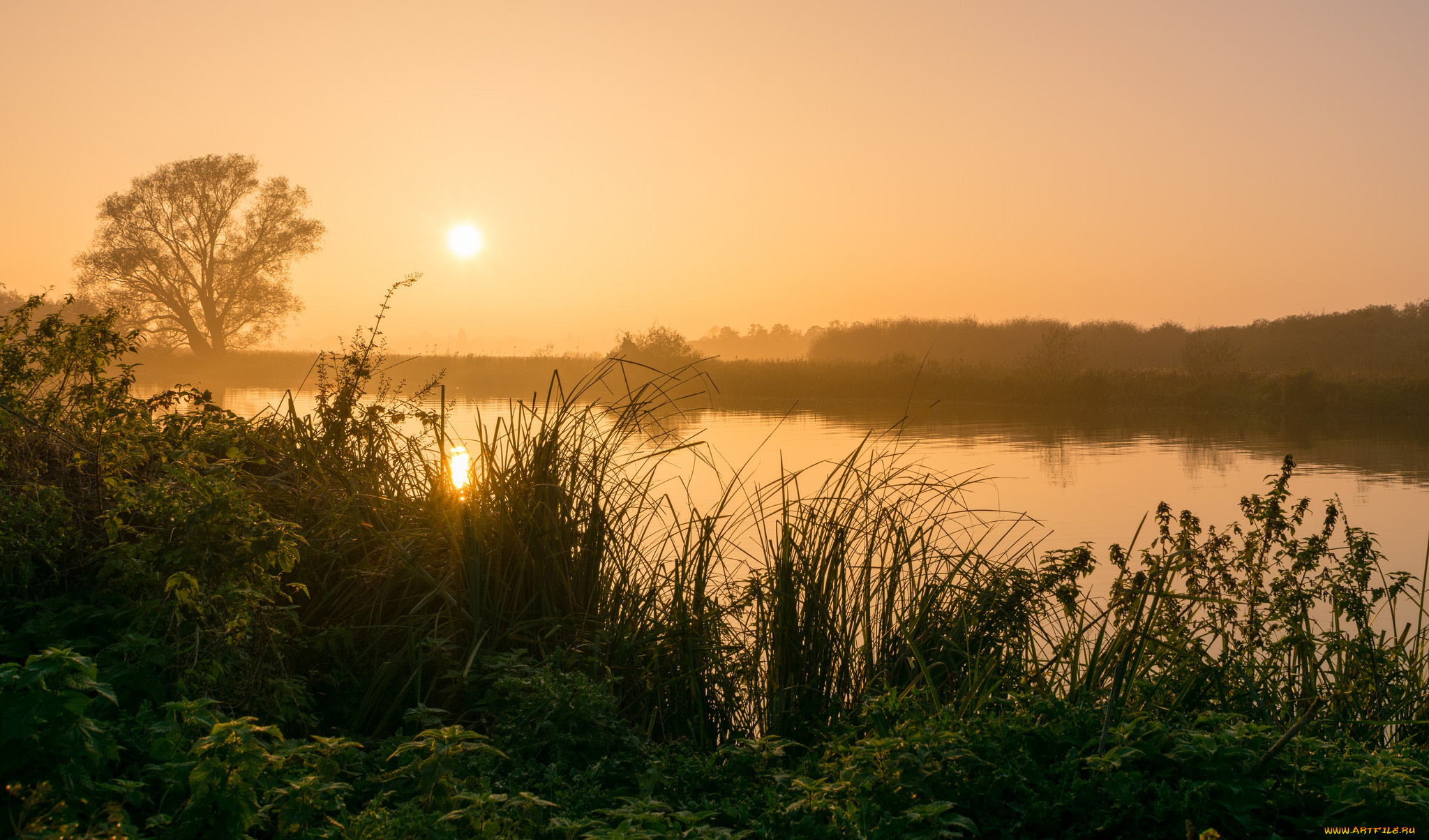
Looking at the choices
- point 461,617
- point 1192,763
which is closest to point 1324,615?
point 1192,763

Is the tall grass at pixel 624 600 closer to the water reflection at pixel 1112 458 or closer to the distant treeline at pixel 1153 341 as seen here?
the water reflection at pixel 1112 458

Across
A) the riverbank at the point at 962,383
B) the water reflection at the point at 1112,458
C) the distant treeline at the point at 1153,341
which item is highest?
the distant treeline at the point at 1153,341

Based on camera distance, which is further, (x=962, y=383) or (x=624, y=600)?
(x=962, y=383)

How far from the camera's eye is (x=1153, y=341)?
4903 centimetres

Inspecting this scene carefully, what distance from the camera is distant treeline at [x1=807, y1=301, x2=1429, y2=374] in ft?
126

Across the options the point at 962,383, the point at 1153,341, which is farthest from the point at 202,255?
the point at 1153,341

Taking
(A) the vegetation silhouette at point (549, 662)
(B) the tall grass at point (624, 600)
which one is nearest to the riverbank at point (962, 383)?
(B) the tall grass at point (624, 600)

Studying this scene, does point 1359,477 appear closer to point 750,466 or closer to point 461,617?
point 750,466

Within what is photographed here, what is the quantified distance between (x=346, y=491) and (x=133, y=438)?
3.26 feet

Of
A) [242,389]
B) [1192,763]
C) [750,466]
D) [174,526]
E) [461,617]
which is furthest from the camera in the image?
[242,389]

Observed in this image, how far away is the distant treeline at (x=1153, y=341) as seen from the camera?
38.3 metres

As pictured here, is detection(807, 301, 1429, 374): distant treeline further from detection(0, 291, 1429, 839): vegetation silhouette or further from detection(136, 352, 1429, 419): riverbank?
detection(0, 291, 1429, 839): vegetation silhouette

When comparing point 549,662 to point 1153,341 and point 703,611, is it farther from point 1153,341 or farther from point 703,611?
point 1153,341

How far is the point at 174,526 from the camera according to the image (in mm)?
2430
